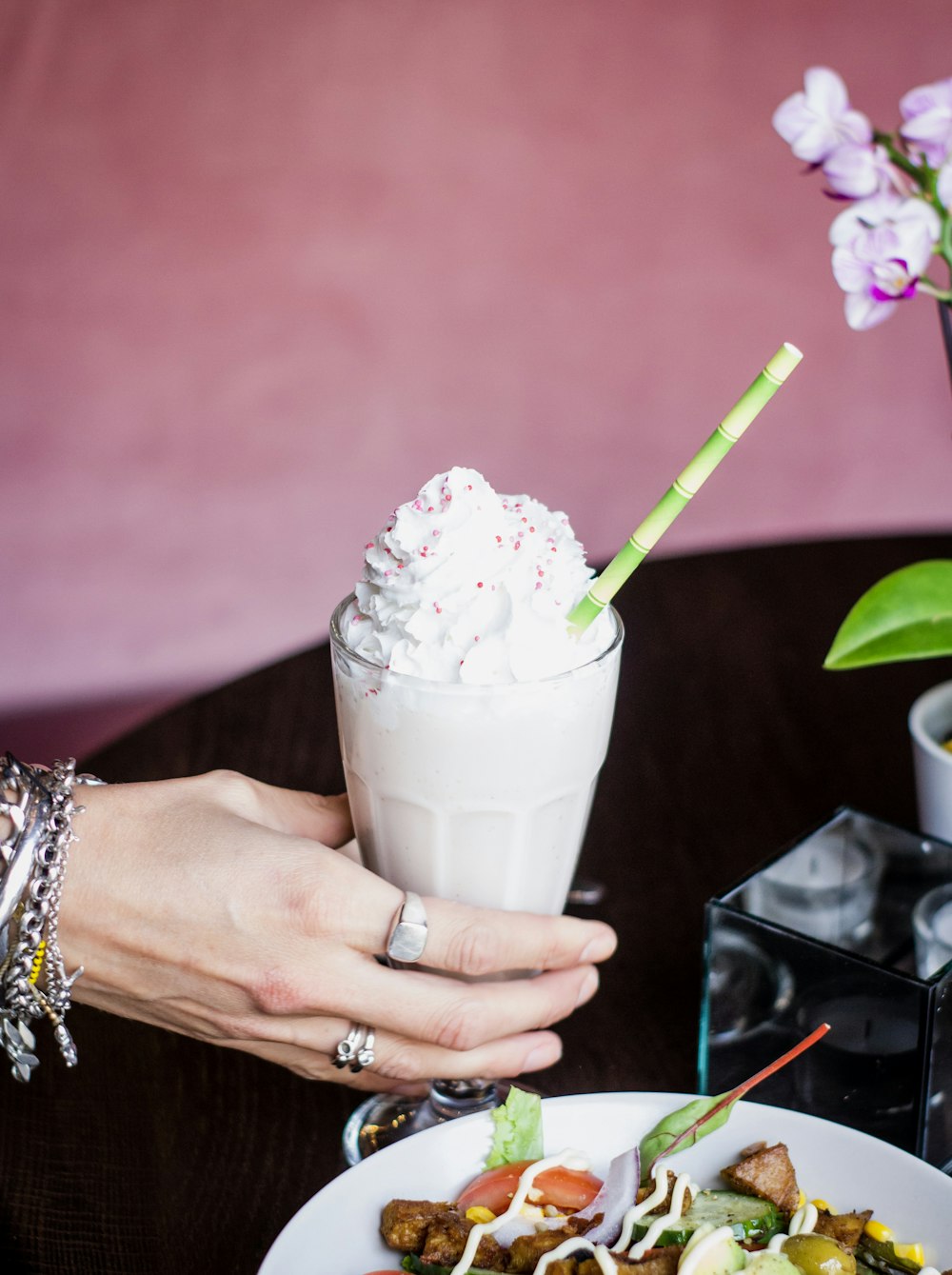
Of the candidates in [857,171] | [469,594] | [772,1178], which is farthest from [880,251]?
[772,1178]

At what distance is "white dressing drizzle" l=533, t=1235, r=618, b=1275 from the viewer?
65 centimetres

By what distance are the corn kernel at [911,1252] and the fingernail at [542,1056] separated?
10.0 inches

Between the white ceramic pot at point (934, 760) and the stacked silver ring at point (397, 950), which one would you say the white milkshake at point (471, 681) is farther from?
the white ceramic pot at point (934, 760)

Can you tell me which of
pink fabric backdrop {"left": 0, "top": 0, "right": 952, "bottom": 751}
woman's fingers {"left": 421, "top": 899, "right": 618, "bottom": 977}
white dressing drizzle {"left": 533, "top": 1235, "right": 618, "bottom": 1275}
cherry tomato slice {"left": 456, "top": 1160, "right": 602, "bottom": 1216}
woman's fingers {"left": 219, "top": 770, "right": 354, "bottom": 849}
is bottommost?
white dressing drizzle {"left": 533, "top": 1235, "right": 618, "bottom": 1275}

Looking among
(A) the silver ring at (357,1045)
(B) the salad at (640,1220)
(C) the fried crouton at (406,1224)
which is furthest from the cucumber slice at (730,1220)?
(A) the silver ring at (357,1045)

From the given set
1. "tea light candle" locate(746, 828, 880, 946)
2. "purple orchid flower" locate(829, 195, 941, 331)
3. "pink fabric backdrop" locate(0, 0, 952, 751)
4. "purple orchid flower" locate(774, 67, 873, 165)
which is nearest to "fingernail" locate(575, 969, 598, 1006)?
"tea light candle" locate(746, 828, 880, 946)

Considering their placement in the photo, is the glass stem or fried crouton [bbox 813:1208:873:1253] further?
the glass stem

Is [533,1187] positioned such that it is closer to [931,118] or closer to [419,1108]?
[419,1108]

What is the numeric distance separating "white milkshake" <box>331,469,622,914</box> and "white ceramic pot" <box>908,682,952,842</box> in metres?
0.25

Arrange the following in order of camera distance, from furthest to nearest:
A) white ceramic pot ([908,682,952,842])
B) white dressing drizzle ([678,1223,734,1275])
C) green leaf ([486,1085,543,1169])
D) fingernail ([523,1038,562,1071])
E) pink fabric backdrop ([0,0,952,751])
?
pink fabric backdrop ([0,0,952,751]) < white ceramic pot ([908,682,952,842]) < fingernail ([523,1038,562,1071]) < green leaf ([486,1085,543,1169]) < white dressing drizzle ([678,1223,734,1275])

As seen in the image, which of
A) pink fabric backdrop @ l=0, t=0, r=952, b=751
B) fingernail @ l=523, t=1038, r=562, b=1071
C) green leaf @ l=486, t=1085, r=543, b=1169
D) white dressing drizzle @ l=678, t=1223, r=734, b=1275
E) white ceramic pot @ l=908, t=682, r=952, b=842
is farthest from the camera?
pink fabric backdrop @ l=0, t=0, r=952, b=751

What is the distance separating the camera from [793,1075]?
86cm

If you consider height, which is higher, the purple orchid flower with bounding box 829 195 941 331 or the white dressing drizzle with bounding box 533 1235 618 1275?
the purple orchid flower with bounding box 829 195 941 331

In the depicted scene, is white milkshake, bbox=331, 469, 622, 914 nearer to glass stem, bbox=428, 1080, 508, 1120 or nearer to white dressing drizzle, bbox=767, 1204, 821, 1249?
glass stem, bbox=428, 1080, 508, 1120
